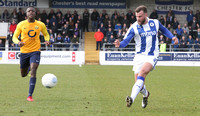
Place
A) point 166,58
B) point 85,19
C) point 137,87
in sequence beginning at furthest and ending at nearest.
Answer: point 85,19 < point 166,58 < point 137,87

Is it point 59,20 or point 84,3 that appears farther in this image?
Answer: point 84,3

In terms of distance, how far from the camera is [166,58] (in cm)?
2828

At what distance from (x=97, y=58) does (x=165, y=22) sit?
27.3 ft

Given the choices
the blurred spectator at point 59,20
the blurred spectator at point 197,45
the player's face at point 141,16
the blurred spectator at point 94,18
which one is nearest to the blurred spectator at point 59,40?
the blurred spectator at point 59,20

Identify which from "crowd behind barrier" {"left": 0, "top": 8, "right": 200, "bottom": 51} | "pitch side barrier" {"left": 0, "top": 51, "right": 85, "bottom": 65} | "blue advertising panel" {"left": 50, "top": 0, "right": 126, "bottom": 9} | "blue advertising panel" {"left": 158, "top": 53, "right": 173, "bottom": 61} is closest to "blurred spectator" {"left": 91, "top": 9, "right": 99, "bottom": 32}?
"crowd behind barrier" {"left": 0, "top": 8, "right": 200, "bottom": 51}

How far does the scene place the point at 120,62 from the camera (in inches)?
1117

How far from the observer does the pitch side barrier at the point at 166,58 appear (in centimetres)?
2823

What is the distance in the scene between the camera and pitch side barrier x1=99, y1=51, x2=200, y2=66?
92.6ft

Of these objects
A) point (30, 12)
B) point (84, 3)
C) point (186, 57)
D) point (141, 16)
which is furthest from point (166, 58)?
point (141, 16)

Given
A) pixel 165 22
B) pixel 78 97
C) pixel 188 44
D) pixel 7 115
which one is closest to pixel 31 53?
pixel 78 97

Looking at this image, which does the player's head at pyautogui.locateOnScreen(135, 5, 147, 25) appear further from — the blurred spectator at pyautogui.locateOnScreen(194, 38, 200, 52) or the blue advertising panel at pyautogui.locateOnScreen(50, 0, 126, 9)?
the blue advertising panel at pyautogui.locateOnScreen(50, 0, 126, 9)

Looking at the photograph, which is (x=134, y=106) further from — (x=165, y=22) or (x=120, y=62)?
(x=165, y=22)

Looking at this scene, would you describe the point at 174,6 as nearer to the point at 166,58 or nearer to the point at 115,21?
the point at 115,21

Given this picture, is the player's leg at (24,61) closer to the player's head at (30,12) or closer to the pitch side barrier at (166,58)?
the player's head at (30,12)
